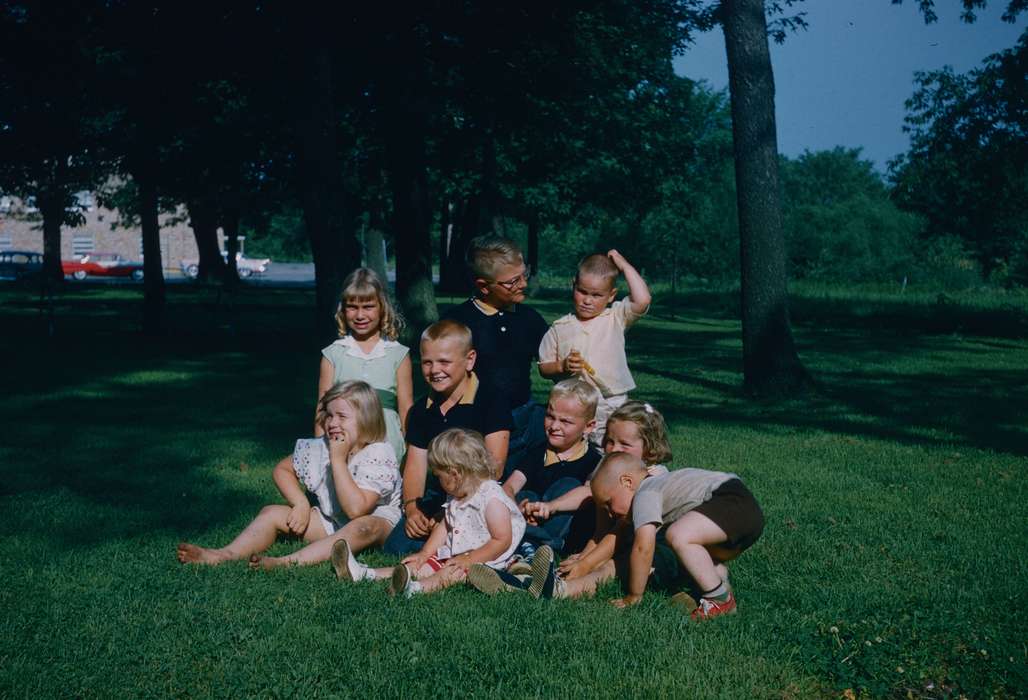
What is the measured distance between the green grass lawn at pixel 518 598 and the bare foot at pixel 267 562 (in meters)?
0.07

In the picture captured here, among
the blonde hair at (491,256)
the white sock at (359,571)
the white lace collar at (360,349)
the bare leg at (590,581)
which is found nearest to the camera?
the bare leg at (590,581)

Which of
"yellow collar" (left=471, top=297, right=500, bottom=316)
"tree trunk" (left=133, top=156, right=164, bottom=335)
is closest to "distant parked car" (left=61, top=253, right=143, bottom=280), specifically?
"tree trunk" (left=133, top=156, right=164, bottom=335)

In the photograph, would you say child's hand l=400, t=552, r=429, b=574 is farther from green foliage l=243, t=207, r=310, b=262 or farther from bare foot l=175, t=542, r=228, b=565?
green foliage l=243, t=207, r=310, b=262

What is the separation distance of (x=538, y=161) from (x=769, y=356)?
23299 mm

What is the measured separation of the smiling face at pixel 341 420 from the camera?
5.85 m

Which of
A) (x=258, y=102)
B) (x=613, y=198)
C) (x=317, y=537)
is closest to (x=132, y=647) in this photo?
(x=317, y=537)

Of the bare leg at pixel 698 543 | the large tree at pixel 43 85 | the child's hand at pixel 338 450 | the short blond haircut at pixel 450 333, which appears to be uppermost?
the large tree at pixel 43 85

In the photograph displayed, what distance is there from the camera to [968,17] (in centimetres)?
2197

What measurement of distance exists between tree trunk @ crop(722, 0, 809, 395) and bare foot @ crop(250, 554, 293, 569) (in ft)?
29.4

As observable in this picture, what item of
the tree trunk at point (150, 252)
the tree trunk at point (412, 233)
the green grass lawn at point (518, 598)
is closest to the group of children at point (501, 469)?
Result: the green grass lawn at point (518, 598)

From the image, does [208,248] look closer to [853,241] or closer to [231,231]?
[231,231]

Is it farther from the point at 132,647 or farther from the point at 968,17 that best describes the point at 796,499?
the point at 968,17

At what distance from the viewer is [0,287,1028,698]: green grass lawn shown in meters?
4.00

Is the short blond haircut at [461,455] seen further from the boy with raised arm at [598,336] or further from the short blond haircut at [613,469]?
the boy with raised arm at [598,336]
